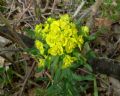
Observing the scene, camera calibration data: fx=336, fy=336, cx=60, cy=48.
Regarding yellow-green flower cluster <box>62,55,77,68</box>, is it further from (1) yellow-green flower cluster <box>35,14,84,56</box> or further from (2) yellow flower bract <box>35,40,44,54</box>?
(2) yellow flower bract <box>35,40,44,54</box>

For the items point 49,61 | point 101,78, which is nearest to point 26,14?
point 101,78

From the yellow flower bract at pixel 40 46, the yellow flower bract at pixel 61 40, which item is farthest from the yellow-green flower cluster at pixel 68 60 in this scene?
the yellow flower bract at pixel 40 46

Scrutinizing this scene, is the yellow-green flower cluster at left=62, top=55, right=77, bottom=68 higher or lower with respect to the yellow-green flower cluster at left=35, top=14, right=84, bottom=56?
lower

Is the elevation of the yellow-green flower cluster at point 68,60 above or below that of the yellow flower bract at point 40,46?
below

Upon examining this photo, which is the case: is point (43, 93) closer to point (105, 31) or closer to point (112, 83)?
point (112, 83)

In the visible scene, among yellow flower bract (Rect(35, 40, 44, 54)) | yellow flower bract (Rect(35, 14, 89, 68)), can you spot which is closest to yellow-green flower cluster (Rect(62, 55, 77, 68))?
yellow flower bract (Rect(35, 14, 89, 68))

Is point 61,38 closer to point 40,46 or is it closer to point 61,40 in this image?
point 61,40

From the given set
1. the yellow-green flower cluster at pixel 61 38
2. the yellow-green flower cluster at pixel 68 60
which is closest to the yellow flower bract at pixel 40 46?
the yellow-green flower cluster at pixel 61 38

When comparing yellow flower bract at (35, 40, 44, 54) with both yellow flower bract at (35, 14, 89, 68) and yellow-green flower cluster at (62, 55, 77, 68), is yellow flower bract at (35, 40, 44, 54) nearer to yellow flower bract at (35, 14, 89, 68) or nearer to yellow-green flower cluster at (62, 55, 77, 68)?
yellow flower bract at (35, 14, 89, 68)

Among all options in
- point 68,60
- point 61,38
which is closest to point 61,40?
point 61,38

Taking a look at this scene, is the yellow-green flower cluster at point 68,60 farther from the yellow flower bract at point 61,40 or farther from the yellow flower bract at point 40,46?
the yellow flower bract at point 40,46

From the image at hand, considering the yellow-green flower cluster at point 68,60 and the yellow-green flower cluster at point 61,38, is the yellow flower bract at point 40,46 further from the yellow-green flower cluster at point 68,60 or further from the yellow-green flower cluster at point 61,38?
the yellow-green flower cluster at point 68,60
